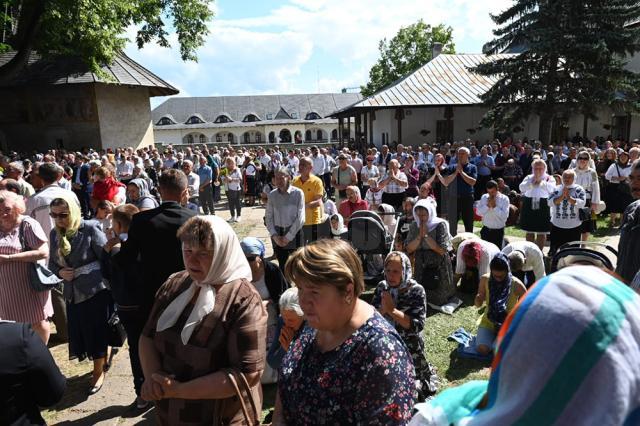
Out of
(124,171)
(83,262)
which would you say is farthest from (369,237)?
(124,171)

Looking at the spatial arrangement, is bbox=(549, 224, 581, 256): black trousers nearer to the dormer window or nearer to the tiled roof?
the tiled roof

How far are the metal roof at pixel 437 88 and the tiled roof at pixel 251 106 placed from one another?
126 ft

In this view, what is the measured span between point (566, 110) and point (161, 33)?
23037mm

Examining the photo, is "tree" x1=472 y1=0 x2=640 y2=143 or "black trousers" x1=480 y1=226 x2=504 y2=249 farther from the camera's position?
"tree" x1=472 y1=0 x2=640 y2=143

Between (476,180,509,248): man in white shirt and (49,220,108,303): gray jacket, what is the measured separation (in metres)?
5.49

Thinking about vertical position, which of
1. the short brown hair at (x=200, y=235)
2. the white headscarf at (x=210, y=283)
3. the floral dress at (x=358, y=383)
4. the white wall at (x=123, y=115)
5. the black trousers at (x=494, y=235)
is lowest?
the black trousers at (x=494, y=235)

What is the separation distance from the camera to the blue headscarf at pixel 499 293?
186 inches

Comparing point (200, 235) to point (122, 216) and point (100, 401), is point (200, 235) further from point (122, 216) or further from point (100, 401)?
point (100, 401)

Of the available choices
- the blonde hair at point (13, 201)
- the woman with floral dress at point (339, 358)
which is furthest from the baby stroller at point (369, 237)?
the woman with floral dress at point (339, 358)

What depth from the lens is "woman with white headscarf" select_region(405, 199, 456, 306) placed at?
6090mm

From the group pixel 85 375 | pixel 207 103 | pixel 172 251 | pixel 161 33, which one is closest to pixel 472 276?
pixel 172 251

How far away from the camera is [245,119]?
214ft

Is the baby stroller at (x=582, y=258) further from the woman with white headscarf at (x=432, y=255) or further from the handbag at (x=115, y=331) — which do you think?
the handbag at (x=115, y=331)

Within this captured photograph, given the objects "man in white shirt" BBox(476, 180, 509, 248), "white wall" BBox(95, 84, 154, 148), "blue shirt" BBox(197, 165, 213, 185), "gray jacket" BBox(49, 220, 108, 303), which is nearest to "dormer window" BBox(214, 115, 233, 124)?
"white wall" BBox(95, 84, 154, 148)
